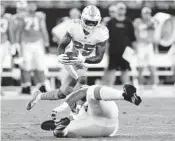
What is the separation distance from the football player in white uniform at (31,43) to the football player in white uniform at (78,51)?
5342 mm

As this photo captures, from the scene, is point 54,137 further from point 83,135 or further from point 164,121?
point 164,121

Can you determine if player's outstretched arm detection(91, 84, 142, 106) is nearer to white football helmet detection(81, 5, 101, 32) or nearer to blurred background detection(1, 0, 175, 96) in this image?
white football helmet detection(81, 5, 101, 32)

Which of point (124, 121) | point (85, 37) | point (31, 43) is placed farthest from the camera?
point (31, 43)

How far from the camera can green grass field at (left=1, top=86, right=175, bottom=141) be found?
22.7 ft

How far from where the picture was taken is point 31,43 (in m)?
14.0

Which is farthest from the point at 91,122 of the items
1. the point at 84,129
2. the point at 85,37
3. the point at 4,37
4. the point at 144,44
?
the point at 144,44

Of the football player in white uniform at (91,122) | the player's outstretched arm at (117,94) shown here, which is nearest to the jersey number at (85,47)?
the football player in white uniform at (91,122)

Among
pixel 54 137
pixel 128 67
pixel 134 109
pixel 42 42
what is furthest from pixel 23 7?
pixel 54 137

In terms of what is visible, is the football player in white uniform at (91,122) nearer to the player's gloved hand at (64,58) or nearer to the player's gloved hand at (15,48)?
the player's gloved hand at (64,58)

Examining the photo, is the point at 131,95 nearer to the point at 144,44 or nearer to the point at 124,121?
the point at 124,121

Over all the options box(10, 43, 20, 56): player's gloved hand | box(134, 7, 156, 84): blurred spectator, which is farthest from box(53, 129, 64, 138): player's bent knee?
box(134, 7, 156, 84): blurred spectator

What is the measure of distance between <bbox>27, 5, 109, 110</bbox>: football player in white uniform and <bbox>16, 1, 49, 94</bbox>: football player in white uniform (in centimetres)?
534

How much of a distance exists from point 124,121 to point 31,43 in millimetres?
5585

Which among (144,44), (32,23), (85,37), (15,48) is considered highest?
(85,37)
